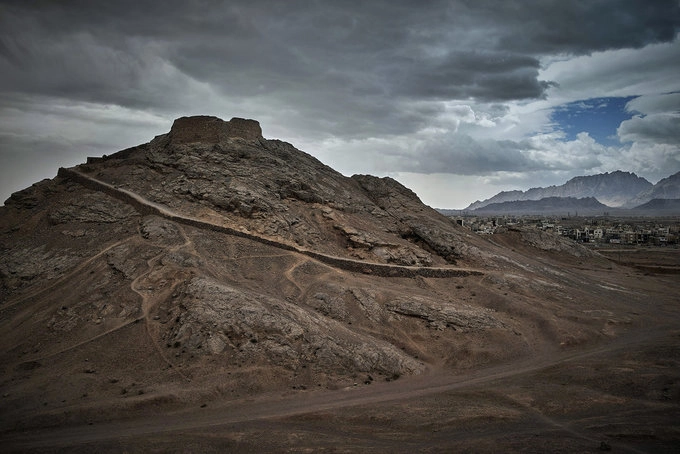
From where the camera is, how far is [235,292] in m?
27.4

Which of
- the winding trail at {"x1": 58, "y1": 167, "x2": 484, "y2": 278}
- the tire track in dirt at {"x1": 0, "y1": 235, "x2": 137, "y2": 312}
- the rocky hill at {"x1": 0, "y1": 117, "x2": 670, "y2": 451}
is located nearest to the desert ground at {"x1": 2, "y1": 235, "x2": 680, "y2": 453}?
the rocky hill at {"x1": 0, "y1": 117, "x2": 670, "y2": 451}

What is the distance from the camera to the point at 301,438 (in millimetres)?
18062

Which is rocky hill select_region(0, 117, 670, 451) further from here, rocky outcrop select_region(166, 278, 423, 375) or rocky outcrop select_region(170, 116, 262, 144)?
rocky outcrop select_region(170, 116, 262, 144)

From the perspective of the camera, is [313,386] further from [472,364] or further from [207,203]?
[207,203]

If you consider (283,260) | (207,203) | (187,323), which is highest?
(207,203)

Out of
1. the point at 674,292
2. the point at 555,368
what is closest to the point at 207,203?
the point at 555,368

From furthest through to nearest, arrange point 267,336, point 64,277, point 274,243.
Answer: point 274,243
point 64,277
point 267,336

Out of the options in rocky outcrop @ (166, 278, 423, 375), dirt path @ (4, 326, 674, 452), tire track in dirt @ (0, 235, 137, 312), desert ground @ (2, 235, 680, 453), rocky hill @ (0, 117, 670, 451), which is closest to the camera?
desert ground @ (2, 235, 680, 453)

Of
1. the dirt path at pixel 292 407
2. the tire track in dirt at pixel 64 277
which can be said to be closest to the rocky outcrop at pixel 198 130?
the tire track in dirt at pixel 64 277

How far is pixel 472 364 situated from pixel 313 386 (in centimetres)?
1073

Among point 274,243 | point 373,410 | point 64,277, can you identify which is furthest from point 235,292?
point 64,277

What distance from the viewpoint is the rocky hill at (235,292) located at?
23062mm

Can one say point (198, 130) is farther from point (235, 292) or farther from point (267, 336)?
point (267, 336)

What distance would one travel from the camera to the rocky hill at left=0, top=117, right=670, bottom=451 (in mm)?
23062
